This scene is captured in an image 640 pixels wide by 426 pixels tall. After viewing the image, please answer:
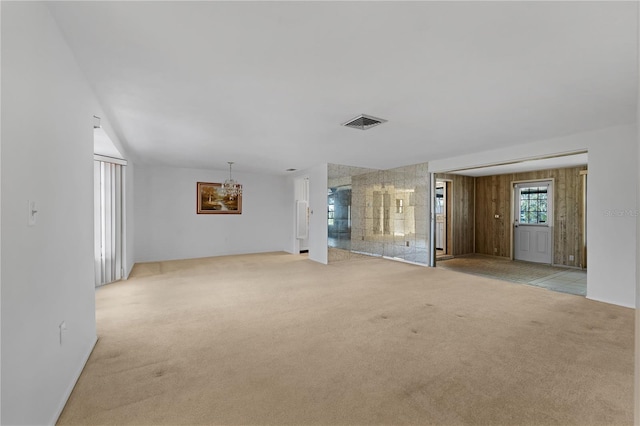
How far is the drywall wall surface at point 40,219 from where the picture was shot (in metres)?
1.30

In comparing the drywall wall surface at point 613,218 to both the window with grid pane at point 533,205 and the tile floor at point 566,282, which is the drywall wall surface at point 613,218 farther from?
the window with grid pane at point 533,205

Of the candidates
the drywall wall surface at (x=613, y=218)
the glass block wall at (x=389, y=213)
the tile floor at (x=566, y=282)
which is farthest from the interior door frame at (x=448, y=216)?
the drywall wall surface at (x=613, y=218)

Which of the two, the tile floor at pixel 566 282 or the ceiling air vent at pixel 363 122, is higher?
the ceiling air vent at pixel 363 122

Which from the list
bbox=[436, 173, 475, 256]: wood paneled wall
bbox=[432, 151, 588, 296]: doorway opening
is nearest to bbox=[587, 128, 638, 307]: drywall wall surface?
bbox=[432, 151, 588, 296]: doorway opening

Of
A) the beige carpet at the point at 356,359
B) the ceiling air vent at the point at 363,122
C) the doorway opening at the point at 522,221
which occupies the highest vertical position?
the ceiling air vent at the point at 363,122

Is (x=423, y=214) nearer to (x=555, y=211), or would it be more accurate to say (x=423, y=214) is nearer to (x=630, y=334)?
(x=555, y=211)

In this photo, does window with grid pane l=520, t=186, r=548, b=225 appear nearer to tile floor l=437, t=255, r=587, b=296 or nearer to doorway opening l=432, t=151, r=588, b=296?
doorway opening l=432, t=151, r=588, b=296

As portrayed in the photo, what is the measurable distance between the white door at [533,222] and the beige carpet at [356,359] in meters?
3.45

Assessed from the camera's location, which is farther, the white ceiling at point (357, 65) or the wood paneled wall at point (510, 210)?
the wood paneled wall at point (510, 210)

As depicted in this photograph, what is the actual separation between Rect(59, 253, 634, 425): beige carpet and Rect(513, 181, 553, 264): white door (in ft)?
11.3

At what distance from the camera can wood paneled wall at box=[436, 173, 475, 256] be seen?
8.21 m

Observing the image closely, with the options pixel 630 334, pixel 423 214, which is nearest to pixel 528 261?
pixel 423 214

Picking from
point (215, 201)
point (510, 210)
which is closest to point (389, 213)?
point (510, 210)

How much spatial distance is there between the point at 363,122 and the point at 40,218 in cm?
326
